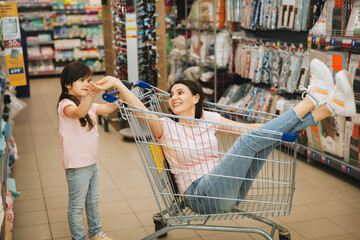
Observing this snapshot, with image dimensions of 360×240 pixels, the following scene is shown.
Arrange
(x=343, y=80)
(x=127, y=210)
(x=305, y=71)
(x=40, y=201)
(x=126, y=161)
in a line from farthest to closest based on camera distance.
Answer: (x=126, y=161)
(x=305, y=71)
(x=40, y=201)
(x=127, y=210)
(x=343, y=80)

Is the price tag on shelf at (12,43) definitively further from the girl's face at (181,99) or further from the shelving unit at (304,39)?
the girl's face at (181,99)

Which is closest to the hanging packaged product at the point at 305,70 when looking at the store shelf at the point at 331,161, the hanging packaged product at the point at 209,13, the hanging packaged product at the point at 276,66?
the hanging packaged product at the point at 276,66

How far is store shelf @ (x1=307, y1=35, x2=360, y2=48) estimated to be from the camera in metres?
3.71

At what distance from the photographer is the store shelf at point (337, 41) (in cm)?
371

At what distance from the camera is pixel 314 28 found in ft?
14.1

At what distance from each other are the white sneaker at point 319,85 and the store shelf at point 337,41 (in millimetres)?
1609

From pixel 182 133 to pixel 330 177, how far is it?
2274 mm

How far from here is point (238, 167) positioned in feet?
7.63

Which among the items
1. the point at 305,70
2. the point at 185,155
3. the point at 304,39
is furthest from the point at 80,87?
the point at 304,39

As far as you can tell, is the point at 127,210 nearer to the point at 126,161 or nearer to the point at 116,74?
the point at 126,161

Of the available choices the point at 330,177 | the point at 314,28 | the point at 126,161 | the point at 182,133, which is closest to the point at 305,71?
the point at 314,28

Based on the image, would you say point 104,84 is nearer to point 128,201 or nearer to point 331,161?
point 128,201

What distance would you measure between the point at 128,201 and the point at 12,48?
2.11 meters

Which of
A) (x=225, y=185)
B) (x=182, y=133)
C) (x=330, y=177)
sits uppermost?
(x=182, y=133)
